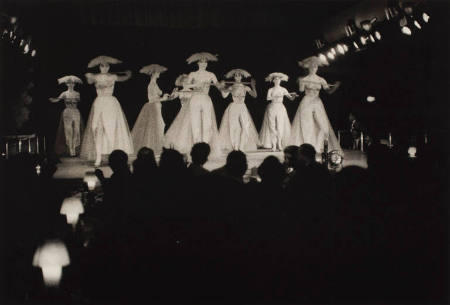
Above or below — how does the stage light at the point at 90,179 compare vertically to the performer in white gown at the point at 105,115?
below

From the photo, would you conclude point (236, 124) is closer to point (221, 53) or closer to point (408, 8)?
point (221, 53)

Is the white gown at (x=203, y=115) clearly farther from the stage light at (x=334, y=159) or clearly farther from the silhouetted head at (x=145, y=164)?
the silhouetted head at (x=145, y=164)

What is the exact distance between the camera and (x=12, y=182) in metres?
3.98

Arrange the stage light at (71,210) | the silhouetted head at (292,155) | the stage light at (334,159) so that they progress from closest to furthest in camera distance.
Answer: the stage light at (71,210), the silhouetted head at (292,155), the stage light at (334,159)

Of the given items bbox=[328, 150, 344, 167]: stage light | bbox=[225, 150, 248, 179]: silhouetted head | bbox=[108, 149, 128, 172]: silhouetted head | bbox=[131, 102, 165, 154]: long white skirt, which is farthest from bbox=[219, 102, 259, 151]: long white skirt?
bbox=[225, 150, 248, 179]: silhouetted head

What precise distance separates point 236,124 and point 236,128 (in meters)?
0.08

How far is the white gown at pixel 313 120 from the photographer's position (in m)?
10.2

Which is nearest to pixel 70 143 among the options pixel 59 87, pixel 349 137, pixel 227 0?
pixel 59 87

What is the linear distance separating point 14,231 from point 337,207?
213cm

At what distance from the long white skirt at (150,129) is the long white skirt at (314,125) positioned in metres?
2.71

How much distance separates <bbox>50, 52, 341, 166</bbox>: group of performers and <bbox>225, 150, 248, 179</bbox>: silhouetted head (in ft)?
19.9

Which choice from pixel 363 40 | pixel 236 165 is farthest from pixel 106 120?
pixel 236 165

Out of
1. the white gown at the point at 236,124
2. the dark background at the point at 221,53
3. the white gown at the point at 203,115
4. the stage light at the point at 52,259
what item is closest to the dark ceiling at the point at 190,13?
the dark background at the point at 221,53

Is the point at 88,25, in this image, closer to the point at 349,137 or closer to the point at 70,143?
the point at 70,143
